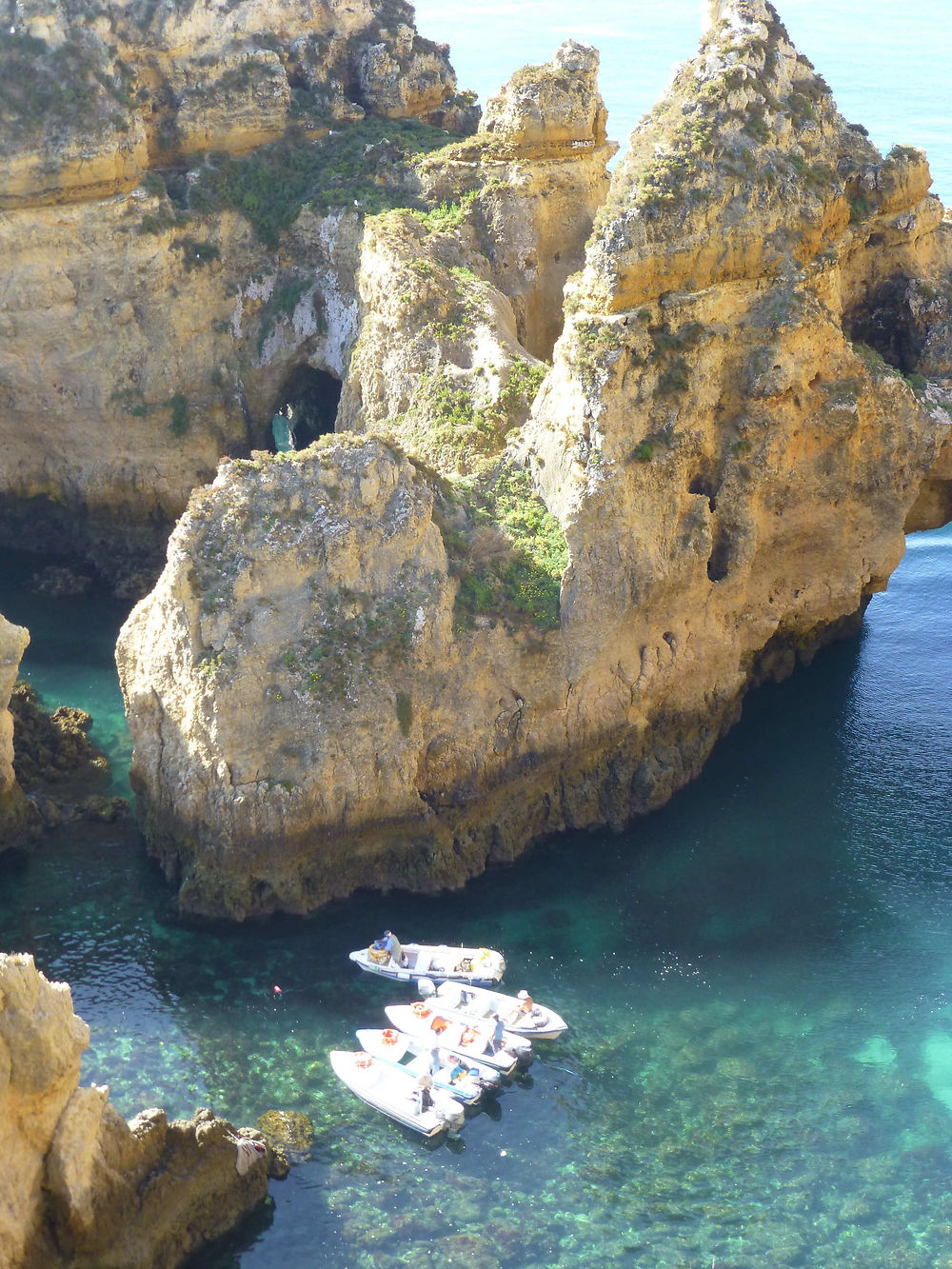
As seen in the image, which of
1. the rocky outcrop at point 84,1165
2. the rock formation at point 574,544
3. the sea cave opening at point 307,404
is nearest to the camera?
the rocky outcrop at point 84,1165

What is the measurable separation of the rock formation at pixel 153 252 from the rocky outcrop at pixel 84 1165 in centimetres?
2554

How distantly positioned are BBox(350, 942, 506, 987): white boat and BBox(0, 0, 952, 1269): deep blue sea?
1.58 ft

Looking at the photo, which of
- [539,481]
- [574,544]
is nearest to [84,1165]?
[574,544]

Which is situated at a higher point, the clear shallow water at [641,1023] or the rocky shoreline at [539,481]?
the rocky shoreline at [539,481]

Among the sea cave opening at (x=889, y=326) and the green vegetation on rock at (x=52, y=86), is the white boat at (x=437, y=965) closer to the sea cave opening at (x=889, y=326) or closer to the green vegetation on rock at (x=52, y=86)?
the sea cave opening at (x=889, y=326)

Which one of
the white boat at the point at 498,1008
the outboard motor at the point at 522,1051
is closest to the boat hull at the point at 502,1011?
the white boat at the point at 498,1008

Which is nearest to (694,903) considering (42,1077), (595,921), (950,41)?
(595,921)

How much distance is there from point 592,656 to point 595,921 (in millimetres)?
6551

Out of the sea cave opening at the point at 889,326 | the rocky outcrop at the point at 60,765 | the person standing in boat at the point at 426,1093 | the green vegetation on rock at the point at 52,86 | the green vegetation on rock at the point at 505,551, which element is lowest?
the person standing in boat at the point at 426,1093

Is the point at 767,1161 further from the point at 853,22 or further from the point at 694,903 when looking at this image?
the point at 853,22

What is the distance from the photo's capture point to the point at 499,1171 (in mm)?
28984

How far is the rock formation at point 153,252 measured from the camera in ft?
162

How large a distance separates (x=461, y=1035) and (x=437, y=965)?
1.97 m

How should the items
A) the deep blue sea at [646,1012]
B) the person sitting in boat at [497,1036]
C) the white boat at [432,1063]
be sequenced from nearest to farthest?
the deep blue sea at [646,1012] < the white boat at [432,1063] < the person sitting in boat at [497,1036]
